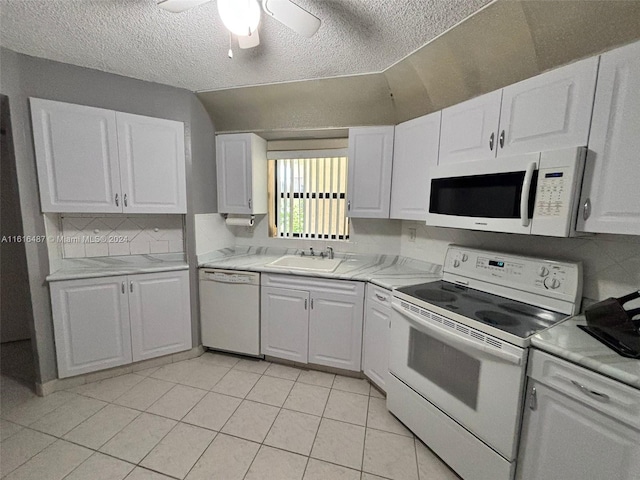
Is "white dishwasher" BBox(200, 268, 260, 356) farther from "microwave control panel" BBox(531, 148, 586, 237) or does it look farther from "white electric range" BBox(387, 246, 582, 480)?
"microwave control panel" BBox(531, 148, 586, 237)

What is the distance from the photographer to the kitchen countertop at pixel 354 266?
6.97 feet

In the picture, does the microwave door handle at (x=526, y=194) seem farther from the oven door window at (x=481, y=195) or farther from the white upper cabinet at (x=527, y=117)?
the white upper cabinet at (x=527, y=117)

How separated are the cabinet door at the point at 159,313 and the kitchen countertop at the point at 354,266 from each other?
0.32m

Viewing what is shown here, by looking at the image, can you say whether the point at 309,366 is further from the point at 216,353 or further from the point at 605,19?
the point at 605,19

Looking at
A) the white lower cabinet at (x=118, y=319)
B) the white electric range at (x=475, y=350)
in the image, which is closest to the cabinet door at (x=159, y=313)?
the white lower cabinet at (x=118, y=319)

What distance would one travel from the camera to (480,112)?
1633 mm

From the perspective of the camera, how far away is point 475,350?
1318mm

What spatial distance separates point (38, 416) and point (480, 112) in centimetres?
353

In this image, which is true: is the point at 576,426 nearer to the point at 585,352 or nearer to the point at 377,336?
the point at 585,352

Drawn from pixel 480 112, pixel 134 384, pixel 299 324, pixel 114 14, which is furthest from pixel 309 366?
pixel 114 14

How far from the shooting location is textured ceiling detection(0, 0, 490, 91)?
1.34 m

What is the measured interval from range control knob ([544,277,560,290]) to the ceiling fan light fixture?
201 cm

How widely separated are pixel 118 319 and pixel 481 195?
2860 millimetres

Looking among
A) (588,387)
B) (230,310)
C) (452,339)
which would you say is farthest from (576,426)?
(230,310)
